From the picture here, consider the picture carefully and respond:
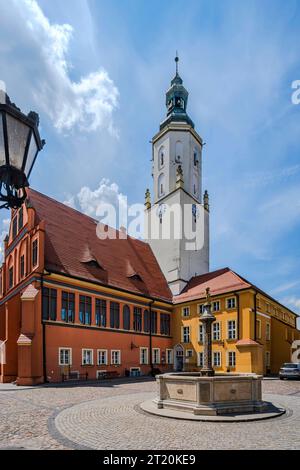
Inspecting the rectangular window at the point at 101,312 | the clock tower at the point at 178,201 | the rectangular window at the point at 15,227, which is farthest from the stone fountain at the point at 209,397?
the clock tower at the point at 178,201

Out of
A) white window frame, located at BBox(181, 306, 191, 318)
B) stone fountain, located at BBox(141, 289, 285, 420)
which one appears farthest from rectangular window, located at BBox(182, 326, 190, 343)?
stone fountain, located at BBox(141, 289, 285, 420)

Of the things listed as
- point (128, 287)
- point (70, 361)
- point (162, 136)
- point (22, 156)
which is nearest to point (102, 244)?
point (128, 287)

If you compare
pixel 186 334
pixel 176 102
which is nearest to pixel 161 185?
pixel 176 102

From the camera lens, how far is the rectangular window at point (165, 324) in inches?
1460

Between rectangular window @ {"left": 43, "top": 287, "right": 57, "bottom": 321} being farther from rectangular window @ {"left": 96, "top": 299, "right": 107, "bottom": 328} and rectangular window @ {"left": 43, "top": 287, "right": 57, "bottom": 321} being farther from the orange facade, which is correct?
rectangular window @ {"left": 96, "top": 299, "right": 107, "bottom": 328}

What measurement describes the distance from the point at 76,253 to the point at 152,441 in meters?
23.6

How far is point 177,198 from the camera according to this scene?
44438mm

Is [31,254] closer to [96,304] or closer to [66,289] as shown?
[66,289]

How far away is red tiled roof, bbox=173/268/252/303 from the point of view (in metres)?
33.0

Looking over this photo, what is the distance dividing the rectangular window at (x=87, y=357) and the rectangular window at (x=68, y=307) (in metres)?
2.68

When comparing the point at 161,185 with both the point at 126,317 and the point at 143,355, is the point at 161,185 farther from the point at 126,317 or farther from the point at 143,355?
the point at 143,355

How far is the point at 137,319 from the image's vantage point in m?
34.2

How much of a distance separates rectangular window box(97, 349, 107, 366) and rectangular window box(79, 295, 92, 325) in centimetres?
251

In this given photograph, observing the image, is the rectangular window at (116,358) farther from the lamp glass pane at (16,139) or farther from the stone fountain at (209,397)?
the lamp glass pane at (16,139)
